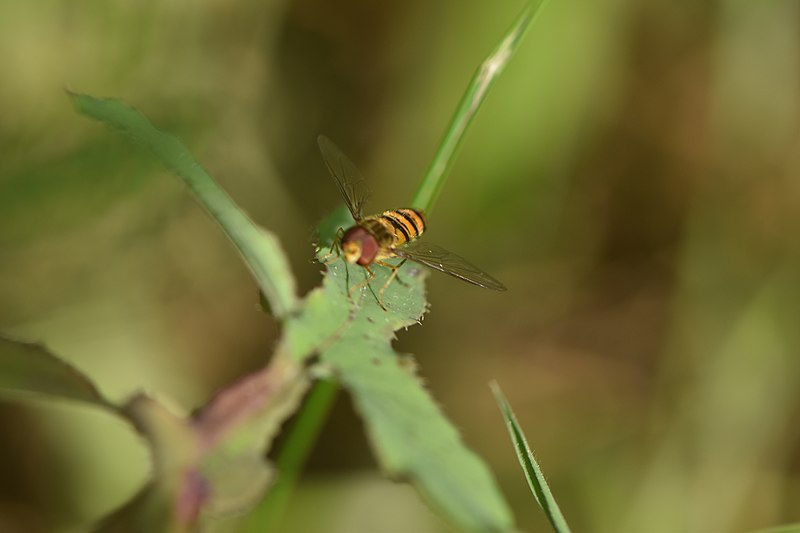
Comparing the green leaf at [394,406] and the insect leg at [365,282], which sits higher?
the green leaf at [394,406]

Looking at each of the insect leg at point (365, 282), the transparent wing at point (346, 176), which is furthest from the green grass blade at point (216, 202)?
the transparent wing at point (346, 176)

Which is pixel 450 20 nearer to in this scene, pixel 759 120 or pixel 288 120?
pixel 288 120

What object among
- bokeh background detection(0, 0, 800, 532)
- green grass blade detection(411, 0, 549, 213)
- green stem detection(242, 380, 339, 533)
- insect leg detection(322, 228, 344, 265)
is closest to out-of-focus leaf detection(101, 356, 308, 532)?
green stem detection(242, 380, 339, 533)

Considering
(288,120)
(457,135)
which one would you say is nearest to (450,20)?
(288,120)

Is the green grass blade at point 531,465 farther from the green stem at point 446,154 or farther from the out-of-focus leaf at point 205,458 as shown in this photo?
the green stem at point 446,154

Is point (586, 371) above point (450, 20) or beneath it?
beneath

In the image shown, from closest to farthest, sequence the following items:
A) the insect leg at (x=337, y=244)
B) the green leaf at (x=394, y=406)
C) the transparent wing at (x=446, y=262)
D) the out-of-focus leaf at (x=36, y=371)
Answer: the green leaf at (x=394, y=406) < the out-of-focus leaf at (x=36, y=371) < the insect leg at (x=337, y=244) < the transparent wing at (x=446, y=262)

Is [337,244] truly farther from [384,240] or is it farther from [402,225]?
[402,225]
